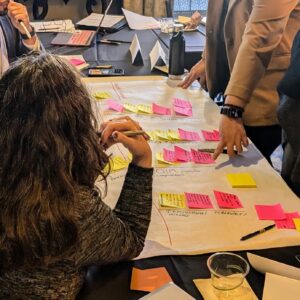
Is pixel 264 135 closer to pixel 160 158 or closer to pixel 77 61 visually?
pixel 160 158

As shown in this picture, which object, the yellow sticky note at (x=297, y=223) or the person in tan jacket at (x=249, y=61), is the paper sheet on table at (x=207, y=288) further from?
the person in tan jacket at (x=249, y=61)

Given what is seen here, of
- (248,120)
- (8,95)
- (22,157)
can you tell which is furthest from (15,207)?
(248,120)

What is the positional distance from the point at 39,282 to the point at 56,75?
1.20 ft

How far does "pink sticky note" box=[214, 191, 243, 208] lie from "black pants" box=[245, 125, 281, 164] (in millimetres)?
501

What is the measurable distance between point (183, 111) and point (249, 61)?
0.35 meters

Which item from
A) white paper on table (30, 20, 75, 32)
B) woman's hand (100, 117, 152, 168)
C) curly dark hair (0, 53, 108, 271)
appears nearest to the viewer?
curly dark hair (0, 53, 108, 271)

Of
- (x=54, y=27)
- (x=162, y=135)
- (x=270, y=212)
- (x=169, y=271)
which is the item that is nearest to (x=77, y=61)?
(x=54, y=27)

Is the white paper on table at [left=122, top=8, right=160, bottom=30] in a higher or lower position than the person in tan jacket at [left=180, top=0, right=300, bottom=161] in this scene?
lower

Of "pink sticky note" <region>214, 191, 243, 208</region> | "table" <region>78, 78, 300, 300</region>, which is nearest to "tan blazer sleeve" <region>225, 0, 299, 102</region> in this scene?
"pink sticky note" <region>214, 191, 243, 208</region>

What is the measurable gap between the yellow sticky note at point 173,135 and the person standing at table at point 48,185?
0.68 meters

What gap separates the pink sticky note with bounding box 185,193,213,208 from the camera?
3.98 ft

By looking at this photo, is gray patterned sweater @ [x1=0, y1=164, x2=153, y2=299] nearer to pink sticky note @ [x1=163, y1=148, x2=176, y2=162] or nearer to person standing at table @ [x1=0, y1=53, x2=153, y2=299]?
person standing at table @ [x1=0, y1=53, x2=153, y2=299]

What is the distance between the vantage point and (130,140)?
105 cm

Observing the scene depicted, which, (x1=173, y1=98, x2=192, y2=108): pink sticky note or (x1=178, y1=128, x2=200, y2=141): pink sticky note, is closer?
(x1=178, y1=128, x2=200, y2=141): pink sticky note
